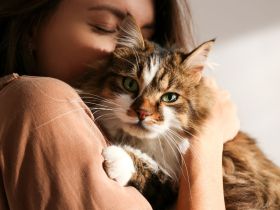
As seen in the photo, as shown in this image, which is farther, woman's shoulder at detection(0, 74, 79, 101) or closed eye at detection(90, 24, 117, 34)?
closed eye at detection(90, 24, 117, 34)

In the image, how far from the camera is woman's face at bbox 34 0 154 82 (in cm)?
124

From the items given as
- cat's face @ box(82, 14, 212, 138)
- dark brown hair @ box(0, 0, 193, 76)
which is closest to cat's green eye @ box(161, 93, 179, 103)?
cat's face @ box(82, 14, 212, 138)

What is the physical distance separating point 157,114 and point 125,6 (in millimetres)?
404

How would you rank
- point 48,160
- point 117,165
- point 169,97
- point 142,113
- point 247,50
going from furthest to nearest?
point 247,50 → point 169,97 → point 142,113 → point 117,165 → point 48,160

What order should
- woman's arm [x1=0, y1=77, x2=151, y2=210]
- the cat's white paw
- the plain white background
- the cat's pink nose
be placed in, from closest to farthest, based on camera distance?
woman's arm [x1=0, y1=77, x2=151, y2=210] < the cat's white paw < the cat's pink nose < the plain white background

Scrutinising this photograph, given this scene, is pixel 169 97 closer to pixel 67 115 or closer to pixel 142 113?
pixel 142 113

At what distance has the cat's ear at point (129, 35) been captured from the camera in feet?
3.89

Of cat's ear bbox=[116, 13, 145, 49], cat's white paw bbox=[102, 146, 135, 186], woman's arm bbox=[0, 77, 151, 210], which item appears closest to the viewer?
woman's arm bbox=[0, 77, 151, 210]

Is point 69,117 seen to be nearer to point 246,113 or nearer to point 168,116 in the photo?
point 168,116

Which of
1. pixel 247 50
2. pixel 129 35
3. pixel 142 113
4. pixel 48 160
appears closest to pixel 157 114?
pixel 142 113

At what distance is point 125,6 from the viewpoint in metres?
1.27

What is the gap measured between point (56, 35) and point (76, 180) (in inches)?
24.1

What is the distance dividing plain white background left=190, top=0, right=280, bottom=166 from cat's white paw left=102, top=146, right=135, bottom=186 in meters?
1.25

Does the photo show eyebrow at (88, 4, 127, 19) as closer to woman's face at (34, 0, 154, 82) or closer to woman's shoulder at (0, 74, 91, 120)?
woman's face at (34, 0, 154, 82)
